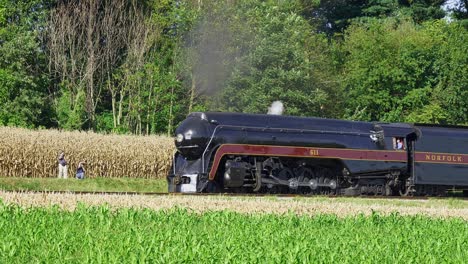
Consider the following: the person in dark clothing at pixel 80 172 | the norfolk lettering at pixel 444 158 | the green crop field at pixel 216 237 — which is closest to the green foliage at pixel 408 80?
the norfolk lettering at pixel 444 158

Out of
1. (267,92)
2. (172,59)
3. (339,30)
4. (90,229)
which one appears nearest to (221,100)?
(267,92)

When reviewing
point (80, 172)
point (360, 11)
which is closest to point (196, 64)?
point (80, 172)

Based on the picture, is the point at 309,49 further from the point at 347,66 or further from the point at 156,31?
the point at 156,31

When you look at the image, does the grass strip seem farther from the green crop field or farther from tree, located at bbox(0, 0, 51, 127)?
the green crop field

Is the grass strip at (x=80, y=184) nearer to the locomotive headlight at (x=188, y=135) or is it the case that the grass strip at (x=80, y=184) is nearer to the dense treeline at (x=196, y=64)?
the locomotive headlight at (x=188, y=135)

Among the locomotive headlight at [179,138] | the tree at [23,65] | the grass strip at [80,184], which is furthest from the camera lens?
the tree at [23,65]

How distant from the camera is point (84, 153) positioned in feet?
123

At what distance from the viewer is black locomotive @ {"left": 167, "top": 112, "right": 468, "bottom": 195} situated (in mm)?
25703

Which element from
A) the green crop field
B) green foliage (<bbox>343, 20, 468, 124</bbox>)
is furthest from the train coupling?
green foliage (<bbox>343, 20, 468, 124</bbox>)

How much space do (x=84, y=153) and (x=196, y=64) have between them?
16.3m

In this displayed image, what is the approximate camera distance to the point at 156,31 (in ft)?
177

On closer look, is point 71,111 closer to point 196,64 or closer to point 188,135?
point 196,64

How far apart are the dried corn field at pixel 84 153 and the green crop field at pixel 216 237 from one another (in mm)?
20259

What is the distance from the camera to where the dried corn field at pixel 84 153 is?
35.8 metres
